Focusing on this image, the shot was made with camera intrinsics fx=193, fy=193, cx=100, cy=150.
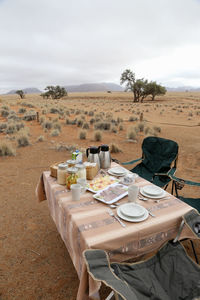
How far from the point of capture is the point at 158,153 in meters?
3.82

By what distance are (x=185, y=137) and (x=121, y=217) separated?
8.66 metres

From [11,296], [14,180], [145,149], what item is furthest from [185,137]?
[11,296]

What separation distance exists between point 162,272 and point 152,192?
73 centimetres

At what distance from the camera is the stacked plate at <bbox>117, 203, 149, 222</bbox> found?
1665 mm

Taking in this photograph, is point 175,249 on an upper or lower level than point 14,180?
upper

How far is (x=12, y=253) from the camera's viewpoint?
109 inches

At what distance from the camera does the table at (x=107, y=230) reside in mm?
1450

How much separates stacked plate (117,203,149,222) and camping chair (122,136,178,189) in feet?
5.90

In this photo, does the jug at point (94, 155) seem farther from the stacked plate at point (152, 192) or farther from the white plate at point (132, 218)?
the white plate at point (132, 218)

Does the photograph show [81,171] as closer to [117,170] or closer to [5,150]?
[117,170]

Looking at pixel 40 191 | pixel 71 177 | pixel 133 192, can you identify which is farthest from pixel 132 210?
pixel 40 191

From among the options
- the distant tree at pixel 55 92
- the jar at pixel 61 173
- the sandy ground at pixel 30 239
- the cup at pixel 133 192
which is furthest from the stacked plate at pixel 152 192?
the distant tree at pixel 55 92

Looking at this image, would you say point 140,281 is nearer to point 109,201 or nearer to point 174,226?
point 174,226

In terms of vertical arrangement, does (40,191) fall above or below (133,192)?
below
